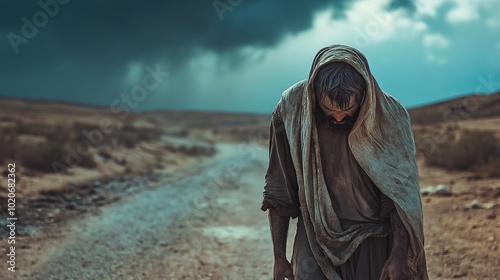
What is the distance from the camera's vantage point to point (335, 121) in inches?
106

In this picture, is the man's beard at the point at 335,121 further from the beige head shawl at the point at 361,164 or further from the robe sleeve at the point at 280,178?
the robe sleeve at the point at 280,178

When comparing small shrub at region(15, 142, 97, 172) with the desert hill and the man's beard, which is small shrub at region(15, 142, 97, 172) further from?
the desert hill

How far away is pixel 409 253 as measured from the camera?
278cm

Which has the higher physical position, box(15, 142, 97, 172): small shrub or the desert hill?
the desert hill

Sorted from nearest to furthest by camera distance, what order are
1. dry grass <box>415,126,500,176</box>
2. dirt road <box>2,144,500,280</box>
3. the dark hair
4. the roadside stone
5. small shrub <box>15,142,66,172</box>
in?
the dark hair → dirt road <box>2,144,500,280</box> → the roadside stone → dry grass <box>415,126,500,176</box> → small shrub <box>15,142,66,172</box>

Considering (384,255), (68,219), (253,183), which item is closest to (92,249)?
(68,219)

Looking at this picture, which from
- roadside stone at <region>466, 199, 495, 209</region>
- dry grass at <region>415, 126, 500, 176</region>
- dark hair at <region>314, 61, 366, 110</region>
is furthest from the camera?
dry grass at <region>415, 126, 500, 176</region>

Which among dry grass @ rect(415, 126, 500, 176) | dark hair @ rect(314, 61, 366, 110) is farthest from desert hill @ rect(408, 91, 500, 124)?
dark hair @ rect(314, 61, 366, 110)

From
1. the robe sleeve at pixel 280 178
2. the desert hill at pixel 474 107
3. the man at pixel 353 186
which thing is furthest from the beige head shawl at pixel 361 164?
the desert hill at pixel 474 107

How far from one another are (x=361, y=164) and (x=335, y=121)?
0.24 m

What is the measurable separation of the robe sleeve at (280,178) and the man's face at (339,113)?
1.11 ft

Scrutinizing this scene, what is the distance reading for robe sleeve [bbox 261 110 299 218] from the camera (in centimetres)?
292

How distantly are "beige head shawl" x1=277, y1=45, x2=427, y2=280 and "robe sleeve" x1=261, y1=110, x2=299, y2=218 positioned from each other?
4.7 inches

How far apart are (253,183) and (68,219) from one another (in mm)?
7126
